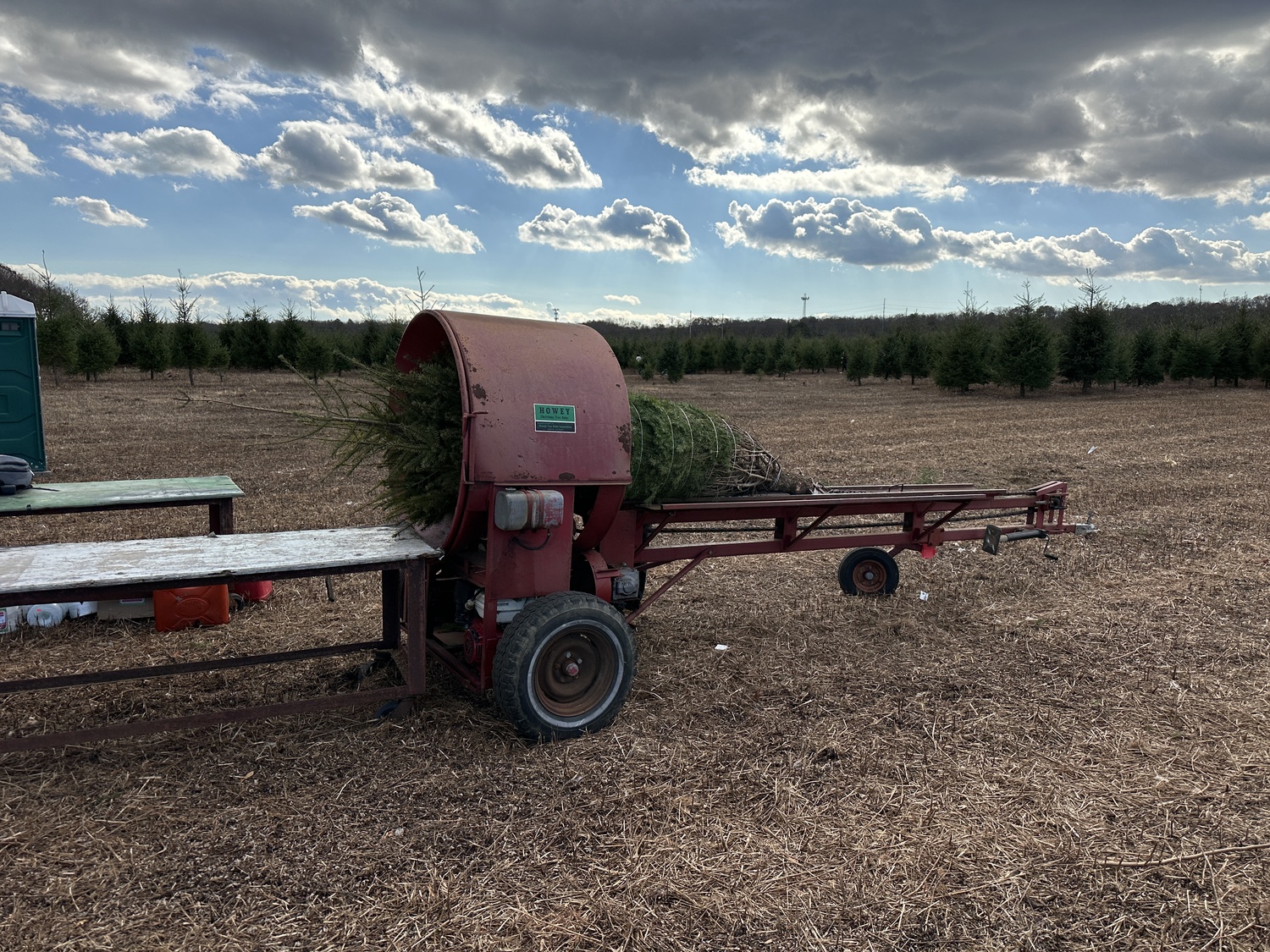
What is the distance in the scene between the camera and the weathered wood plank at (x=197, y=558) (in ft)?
11.9

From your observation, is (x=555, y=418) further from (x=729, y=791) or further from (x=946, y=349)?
(x=946, y=349)

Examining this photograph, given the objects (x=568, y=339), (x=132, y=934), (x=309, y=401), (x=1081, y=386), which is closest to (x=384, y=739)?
(x=132, y=934)

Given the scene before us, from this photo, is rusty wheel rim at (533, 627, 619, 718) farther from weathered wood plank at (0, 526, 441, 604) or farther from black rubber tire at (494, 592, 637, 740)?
weathered wood plank at (0, 526, 441, 604)

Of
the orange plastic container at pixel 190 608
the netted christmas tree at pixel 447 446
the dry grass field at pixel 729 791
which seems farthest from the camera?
the orange plastic container at pixel 190 608

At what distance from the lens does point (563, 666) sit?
14.5 ft

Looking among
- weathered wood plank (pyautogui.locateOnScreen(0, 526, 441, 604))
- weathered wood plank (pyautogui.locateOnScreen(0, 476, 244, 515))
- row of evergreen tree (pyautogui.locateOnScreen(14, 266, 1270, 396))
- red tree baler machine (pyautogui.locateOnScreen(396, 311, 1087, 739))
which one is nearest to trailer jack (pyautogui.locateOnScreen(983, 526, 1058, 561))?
red tree baler machine (pyautogui.locateOnScreen(396, 311, 1087, 739))

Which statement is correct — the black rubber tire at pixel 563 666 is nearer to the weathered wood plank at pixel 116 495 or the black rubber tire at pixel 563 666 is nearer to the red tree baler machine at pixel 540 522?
the red tree baler machine at pixel 540 522

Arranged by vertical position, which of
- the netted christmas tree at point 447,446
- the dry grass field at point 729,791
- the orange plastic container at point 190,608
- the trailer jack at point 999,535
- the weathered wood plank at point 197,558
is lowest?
the dry grass field at point 729,791

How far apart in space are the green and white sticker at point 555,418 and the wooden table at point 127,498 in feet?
9.38

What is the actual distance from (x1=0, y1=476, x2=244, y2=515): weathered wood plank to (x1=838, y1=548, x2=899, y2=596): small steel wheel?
5119 millimetres

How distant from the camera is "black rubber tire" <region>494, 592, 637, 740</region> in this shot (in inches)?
163

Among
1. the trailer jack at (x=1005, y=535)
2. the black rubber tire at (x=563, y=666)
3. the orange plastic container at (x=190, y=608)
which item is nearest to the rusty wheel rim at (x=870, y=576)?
the trailer jack at (x=1005, y=535)

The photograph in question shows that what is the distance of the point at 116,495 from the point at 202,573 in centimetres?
307

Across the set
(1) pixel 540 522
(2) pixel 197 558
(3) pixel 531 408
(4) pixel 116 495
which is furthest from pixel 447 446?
(4) pixel 116 495
